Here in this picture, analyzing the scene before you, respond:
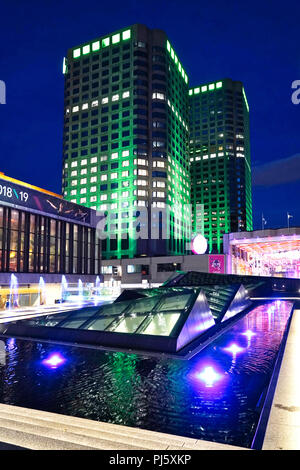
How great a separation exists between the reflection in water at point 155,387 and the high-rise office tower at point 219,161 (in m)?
164

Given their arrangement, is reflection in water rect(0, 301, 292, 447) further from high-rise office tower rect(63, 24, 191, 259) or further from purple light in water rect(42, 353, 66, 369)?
high-rise office tower rect(63, 24, 191, 259)

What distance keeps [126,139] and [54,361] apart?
106 m

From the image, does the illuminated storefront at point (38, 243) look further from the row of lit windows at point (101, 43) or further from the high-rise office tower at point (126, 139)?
the row of lit windows at point (101, 43)

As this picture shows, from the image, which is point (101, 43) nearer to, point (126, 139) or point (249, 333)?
point (126, 139)

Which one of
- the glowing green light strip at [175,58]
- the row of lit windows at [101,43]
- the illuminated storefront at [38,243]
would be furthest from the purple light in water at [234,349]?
the glowing green light strip at [175,58]

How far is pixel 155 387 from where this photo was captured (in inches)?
348

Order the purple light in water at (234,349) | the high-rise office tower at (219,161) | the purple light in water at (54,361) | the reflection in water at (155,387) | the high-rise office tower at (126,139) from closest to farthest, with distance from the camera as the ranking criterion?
the reflection in water at (155,387)
the purple light in water at (54,361)
the purple light in water at (234,349)
the high-rise office tower at (126,139)
the high-rise office tower at (219,161)

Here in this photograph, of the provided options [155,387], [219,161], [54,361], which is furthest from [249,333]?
[219,161]

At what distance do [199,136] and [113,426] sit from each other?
190 metres

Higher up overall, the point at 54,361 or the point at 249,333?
the point at 54,361

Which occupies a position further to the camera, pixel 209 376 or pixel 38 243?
pixel 38 243

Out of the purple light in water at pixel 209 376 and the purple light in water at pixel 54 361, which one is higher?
the purple light in water at pixel 209 376

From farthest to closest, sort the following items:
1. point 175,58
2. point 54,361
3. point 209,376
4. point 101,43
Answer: point 175,58
point 101,43
point 54,361
point 209,376

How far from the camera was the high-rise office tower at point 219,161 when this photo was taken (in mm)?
177375
